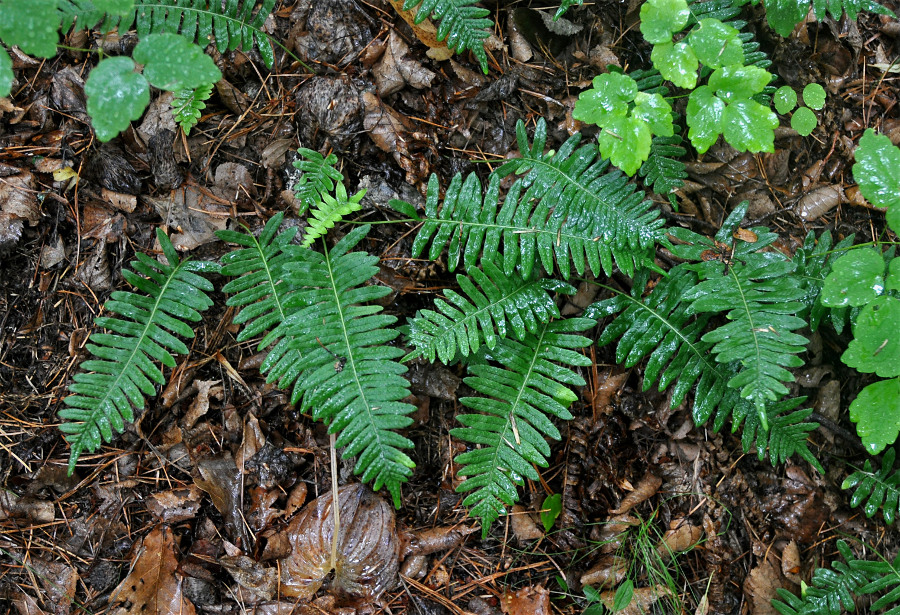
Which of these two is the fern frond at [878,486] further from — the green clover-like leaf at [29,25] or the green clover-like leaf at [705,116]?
the green clover-like leaf at [29,25]

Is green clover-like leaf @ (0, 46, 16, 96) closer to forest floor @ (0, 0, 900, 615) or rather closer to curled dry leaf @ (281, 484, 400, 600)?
forest floor @ (0, 0, 900, 615)

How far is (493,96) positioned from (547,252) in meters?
0.98

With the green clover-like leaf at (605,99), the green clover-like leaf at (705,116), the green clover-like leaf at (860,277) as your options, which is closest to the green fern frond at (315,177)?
the green clover-like leaf at (605,99)

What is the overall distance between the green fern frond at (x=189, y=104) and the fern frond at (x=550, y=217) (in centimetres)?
125

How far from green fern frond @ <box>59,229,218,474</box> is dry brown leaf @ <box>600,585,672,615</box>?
2449 mm

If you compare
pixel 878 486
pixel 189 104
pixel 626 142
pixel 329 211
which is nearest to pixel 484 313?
pixel 329 211

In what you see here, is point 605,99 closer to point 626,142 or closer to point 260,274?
point 626,142

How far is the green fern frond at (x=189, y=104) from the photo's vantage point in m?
2.85

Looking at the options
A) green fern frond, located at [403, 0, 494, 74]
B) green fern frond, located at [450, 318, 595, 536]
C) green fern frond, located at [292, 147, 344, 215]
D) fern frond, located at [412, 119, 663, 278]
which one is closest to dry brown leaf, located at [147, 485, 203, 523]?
green fern frond, located at [450, 318, 595, 536]

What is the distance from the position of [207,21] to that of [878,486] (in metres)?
4.12

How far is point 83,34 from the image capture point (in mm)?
2982

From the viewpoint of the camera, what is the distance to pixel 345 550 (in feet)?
9.30

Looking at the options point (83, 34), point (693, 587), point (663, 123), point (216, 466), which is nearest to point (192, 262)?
point (216, 466)

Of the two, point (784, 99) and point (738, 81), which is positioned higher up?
point (738, 81)
